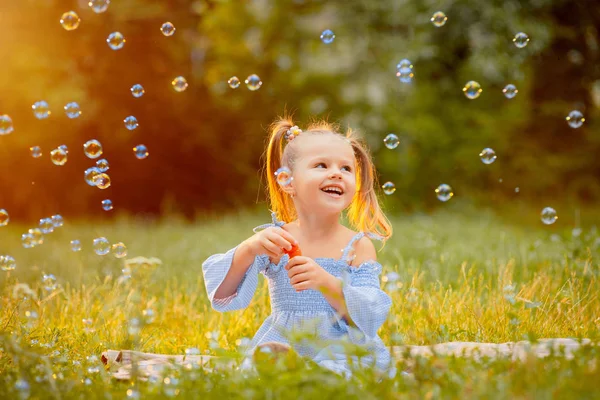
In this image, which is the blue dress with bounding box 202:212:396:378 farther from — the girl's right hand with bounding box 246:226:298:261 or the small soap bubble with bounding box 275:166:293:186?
the small soap bubble with bounding box 275:166:293:186

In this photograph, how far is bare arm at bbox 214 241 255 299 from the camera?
11.5 ft

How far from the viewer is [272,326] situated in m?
3.55

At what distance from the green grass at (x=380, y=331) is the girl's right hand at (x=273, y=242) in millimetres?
508

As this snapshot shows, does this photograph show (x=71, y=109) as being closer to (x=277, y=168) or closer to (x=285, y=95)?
(x=277, y=168)

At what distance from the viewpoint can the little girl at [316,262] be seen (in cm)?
334

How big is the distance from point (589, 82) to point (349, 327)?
11120mm

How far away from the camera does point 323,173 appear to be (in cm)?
349

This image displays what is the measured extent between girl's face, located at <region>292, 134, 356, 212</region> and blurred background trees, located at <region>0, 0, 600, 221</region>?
8241 mm

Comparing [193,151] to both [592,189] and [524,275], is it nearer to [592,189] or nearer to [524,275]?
[592,189]

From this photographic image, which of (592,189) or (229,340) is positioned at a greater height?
(592,189)

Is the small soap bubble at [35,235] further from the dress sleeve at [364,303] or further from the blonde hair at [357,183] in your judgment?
the dress sleeve at [364,303]

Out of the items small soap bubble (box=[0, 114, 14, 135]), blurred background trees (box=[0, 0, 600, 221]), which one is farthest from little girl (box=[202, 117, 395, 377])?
blurred background trees (box=[0, 0, 600, 221])

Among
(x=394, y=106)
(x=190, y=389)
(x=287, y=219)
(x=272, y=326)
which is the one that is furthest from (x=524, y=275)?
(x=394, y=106)

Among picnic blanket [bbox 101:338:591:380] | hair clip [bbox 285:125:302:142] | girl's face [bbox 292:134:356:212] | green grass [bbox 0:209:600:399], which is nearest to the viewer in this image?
green grass [bbox 0:209:600:399]
